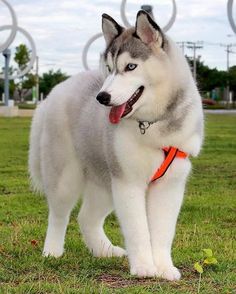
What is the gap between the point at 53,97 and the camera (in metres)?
5.69

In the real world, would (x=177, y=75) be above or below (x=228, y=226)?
above

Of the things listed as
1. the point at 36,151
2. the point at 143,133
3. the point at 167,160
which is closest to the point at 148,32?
the point at 143,133

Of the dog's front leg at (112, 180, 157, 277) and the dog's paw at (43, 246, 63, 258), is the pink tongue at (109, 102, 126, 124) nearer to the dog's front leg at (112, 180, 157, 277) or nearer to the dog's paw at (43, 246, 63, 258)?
the dog's front leg at (112, 180, 157, 277)

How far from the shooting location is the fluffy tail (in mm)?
5863

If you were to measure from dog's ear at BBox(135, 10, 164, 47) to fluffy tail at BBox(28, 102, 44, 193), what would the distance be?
1.67 m

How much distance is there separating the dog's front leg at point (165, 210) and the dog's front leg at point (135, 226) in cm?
9

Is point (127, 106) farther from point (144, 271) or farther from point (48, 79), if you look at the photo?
point (48, 79)

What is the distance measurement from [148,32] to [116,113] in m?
0.55

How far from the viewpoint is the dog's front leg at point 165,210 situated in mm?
4621

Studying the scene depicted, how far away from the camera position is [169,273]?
457 centimetres

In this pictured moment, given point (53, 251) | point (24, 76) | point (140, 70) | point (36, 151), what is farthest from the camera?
point (24, 76)

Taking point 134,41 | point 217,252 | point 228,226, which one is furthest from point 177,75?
point 228,226

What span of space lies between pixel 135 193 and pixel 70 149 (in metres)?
1.06

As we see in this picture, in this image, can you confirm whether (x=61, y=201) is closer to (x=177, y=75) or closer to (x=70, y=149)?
(x=70, y=149)
